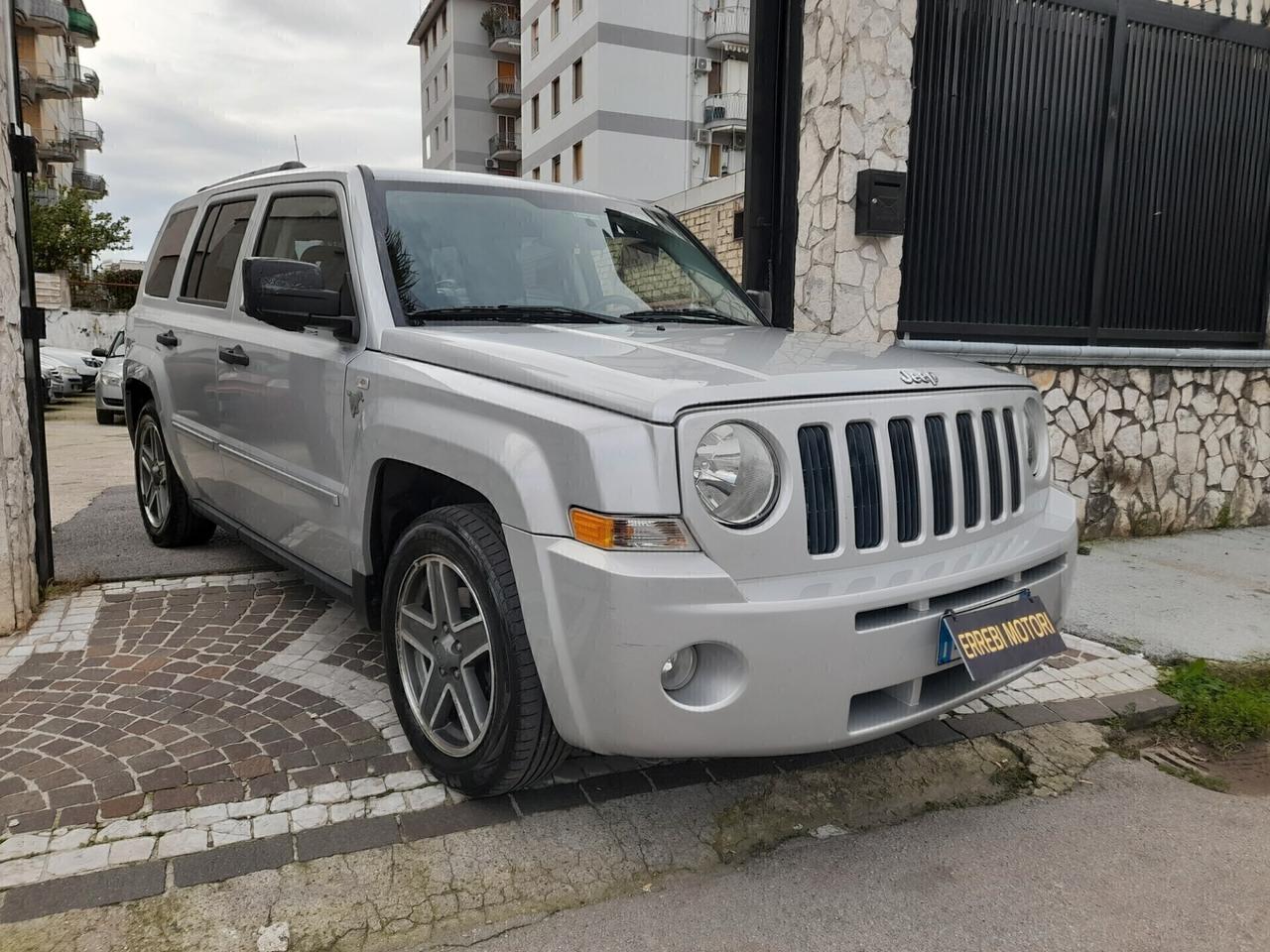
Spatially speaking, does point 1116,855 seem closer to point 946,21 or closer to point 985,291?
point 985,291

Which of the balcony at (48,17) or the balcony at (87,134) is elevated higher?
the balcony at (48,17)

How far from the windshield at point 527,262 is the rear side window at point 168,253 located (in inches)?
87.1

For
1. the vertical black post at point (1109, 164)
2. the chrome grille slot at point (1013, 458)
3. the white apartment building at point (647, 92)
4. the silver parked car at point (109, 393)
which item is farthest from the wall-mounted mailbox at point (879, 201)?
the white apartment building at point (647, 92)

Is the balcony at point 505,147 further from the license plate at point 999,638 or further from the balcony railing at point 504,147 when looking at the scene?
the license plate at point 999,638

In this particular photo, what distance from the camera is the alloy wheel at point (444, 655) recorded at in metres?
2.74

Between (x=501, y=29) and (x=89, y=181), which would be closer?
(x=501, y=29)

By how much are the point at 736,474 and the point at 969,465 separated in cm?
86

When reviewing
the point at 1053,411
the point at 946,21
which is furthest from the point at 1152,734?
the point at 946,21

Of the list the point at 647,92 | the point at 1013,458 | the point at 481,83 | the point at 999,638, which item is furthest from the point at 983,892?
the point at 481,83

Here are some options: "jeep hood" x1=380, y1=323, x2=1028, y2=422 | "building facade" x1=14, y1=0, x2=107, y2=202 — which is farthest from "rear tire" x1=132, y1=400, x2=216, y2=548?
"building facade" x1=14, y1=0, x2=107, y2=202

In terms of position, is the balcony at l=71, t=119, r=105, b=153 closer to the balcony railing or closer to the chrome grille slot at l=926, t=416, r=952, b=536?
the balcony railing

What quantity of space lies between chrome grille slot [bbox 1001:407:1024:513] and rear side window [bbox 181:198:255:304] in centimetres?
333

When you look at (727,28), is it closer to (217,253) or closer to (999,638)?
(217,253)

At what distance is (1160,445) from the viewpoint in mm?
6969
